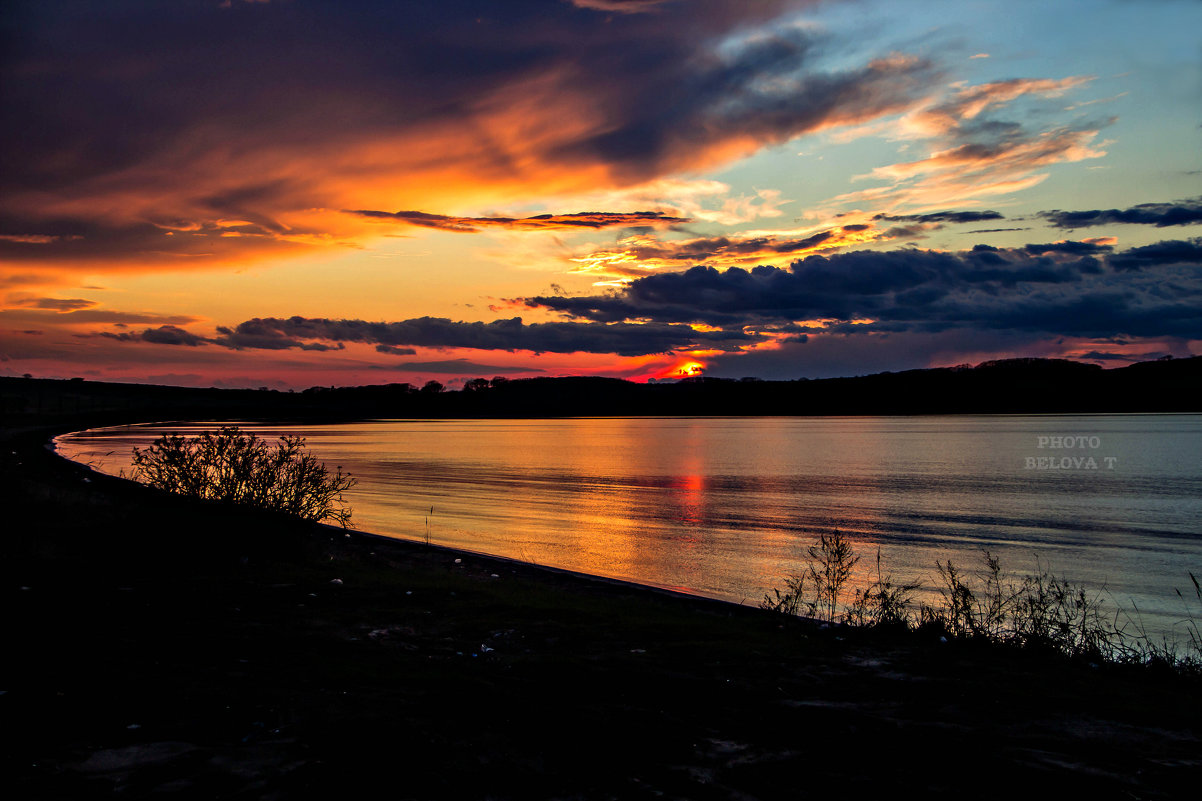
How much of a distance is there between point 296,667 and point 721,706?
14.8ft

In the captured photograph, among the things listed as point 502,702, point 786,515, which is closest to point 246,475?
point 502,702

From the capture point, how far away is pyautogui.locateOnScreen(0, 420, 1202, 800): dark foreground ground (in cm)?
560

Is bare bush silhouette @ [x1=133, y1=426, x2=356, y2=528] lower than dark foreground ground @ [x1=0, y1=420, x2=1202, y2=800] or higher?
higher

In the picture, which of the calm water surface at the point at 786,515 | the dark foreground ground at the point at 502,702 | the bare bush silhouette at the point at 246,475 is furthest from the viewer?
the calm water surface at the point at 786,515

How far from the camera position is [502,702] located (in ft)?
24.4

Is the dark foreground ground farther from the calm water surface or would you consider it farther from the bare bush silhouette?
the calm water surface

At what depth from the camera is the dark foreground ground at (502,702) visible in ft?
18.4

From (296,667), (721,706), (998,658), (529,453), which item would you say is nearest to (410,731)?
(296,667)

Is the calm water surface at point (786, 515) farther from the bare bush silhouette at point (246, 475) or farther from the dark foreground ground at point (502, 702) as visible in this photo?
the dark foreground ground at point (502, 702)

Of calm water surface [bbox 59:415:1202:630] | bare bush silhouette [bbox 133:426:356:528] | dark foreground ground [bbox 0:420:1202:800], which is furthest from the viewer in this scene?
Answer: calm water surface [bbox 59:415:1202:630]

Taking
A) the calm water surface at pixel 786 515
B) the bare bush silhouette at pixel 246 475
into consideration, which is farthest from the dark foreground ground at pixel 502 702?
the calm water surface at pixel 786 515

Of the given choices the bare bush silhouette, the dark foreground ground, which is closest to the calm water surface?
the bare bush silhouette

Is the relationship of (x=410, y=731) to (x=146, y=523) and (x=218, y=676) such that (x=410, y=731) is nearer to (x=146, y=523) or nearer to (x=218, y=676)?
(x=218, y=676)

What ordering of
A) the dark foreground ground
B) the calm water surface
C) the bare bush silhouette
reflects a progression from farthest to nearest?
the calm water surface → the bare bush silhouette → the dark foreground ground
